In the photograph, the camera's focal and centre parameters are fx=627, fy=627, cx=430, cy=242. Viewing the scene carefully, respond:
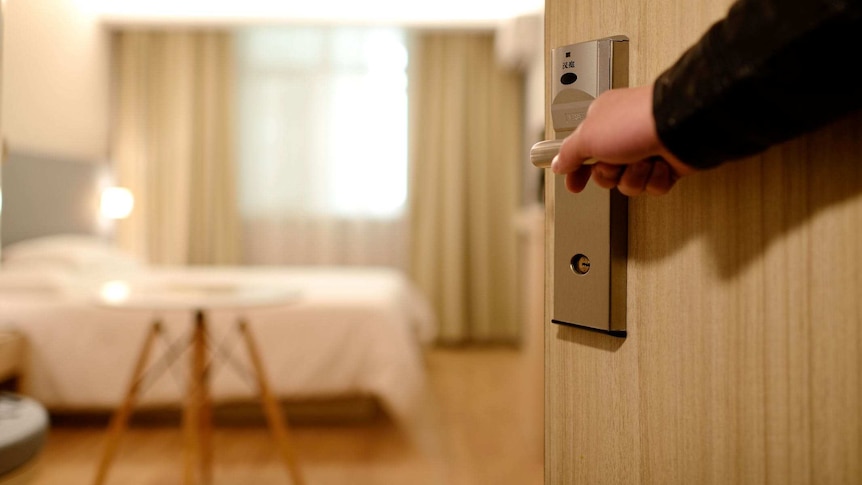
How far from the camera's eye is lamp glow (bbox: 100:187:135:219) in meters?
4.30

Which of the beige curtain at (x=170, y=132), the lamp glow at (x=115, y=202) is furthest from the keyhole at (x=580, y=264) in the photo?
the beige curtain at (x=170, y=132)

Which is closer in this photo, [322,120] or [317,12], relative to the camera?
[317,12]

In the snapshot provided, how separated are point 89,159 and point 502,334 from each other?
10.5 ft

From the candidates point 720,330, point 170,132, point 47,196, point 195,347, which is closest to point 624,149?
point 720,330

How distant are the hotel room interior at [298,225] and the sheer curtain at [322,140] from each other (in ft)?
0.05

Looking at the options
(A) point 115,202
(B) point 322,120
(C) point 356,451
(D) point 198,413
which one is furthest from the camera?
(B) point 322,120

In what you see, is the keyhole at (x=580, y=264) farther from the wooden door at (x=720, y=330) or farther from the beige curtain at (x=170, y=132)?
the beige curtain at (x=170, y=132)

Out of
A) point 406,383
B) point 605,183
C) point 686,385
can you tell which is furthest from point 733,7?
point 406,383

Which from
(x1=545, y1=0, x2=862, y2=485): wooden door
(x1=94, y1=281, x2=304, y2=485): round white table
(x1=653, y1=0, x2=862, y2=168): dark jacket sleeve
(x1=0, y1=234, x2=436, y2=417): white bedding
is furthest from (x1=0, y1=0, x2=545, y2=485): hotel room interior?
(x1=653, y1=0, x2=862, y2=168): dark jacket sleeve

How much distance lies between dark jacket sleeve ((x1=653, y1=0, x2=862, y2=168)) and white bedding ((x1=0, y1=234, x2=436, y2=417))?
2.24m

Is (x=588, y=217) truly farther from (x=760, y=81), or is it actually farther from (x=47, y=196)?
(x=47, y=196)

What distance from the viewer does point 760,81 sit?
0.35 m

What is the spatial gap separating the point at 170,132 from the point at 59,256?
1925mm

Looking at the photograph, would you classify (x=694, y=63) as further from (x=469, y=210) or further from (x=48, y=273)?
(x=469, y=210)
